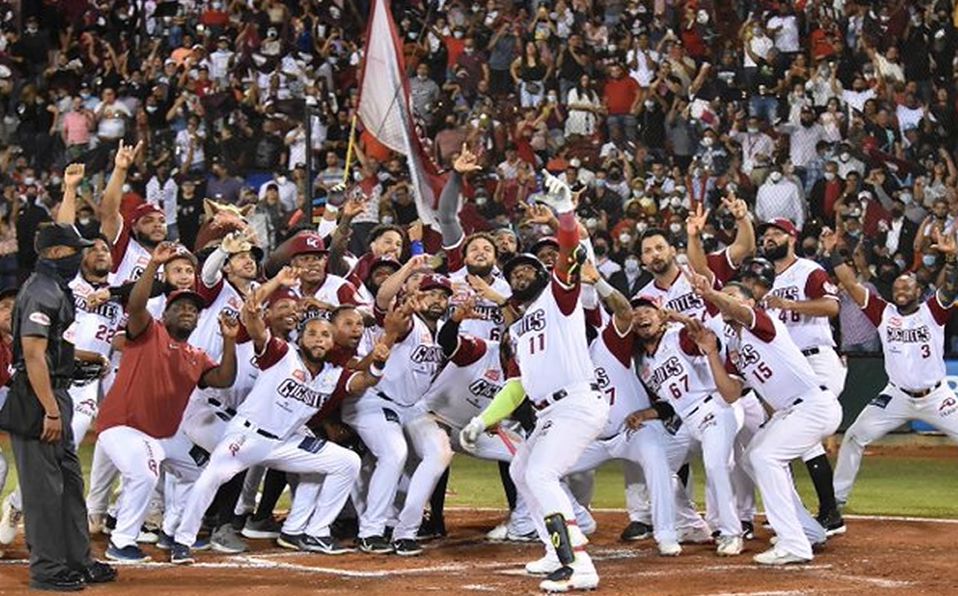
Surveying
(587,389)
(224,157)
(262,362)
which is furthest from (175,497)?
(224,157)

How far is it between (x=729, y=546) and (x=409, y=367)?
254cm

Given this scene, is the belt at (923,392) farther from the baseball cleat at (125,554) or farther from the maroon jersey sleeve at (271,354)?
the baseball cleat at (125,554)

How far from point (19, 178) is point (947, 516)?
35.3ft

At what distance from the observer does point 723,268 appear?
42.2 feet

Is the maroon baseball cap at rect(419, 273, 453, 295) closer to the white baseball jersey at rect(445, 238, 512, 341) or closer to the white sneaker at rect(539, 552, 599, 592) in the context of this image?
the white baseball jersey at rect(445, 238, 512, 341)

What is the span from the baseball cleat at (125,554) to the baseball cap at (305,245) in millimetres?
2617

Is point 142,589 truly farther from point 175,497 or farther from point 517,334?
point 517,334

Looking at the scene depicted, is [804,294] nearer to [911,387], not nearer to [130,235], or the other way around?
[911,387]

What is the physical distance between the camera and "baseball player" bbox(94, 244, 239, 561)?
1075 centimetres

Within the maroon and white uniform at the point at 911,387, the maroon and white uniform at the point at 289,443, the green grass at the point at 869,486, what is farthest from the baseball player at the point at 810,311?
the maroon and white uniform at the point at 289,443

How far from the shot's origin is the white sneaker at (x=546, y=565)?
404 inches

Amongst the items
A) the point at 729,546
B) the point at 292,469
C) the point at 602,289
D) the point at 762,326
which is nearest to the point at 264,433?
the point at 292,469

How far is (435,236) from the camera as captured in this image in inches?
662

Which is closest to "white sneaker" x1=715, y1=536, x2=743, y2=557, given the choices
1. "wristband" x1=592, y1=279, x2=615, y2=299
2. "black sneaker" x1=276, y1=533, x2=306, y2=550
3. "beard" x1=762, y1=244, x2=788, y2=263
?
"wristband" x1=592, y1=279, x2=615, y2=299
